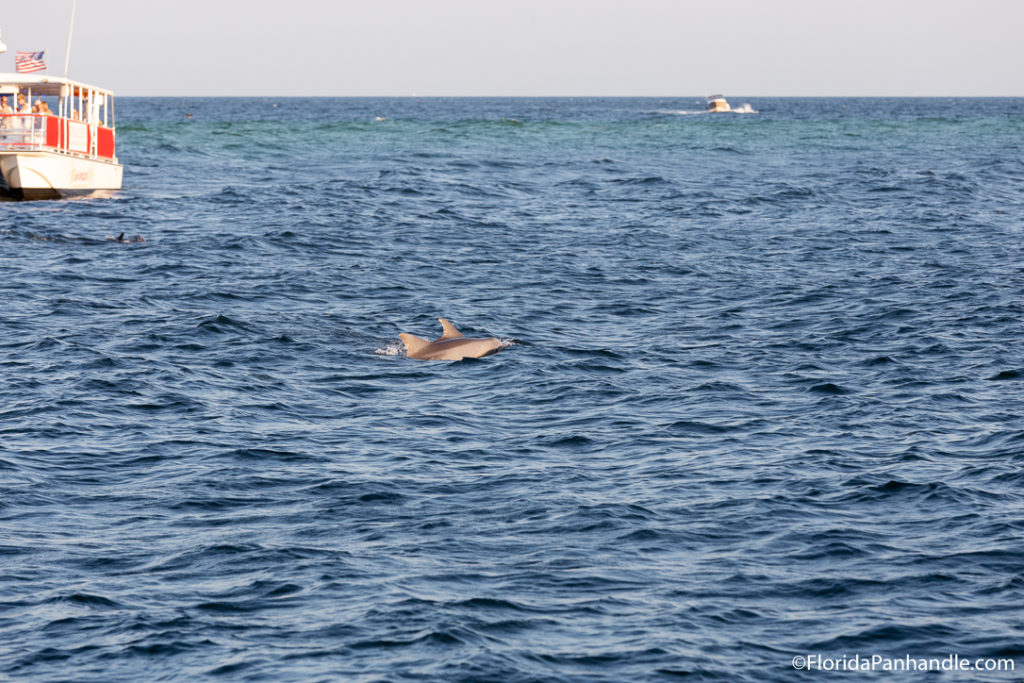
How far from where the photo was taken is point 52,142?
4062 cm

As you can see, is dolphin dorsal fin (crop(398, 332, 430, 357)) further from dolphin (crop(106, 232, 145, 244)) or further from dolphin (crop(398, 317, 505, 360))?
dolphin (crop(106, 232, 145, 244))

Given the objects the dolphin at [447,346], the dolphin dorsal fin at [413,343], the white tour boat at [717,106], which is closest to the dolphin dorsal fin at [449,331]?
the dolphin at [447,346]

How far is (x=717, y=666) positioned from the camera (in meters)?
9.63

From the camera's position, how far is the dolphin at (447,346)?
20578 mm

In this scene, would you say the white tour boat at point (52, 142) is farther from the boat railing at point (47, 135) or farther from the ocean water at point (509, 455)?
the ocean water at point (509, 455)

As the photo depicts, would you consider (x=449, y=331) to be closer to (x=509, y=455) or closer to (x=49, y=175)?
(x=509, y=455)

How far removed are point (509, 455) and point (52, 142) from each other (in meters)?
30.5

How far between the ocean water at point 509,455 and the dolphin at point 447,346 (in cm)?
36

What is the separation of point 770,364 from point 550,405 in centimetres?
442

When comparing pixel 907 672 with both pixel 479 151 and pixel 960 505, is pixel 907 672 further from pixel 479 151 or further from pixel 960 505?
pixel 479 151

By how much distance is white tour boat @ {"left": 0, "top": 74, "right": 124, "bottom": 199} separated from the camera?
39375 mm

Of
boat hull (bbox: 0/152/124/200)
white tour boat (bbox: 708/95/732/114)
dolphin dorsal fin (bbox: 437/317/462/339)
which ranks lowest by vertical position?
dolphin dorsal fin (bbox: 437/317/462/339)
